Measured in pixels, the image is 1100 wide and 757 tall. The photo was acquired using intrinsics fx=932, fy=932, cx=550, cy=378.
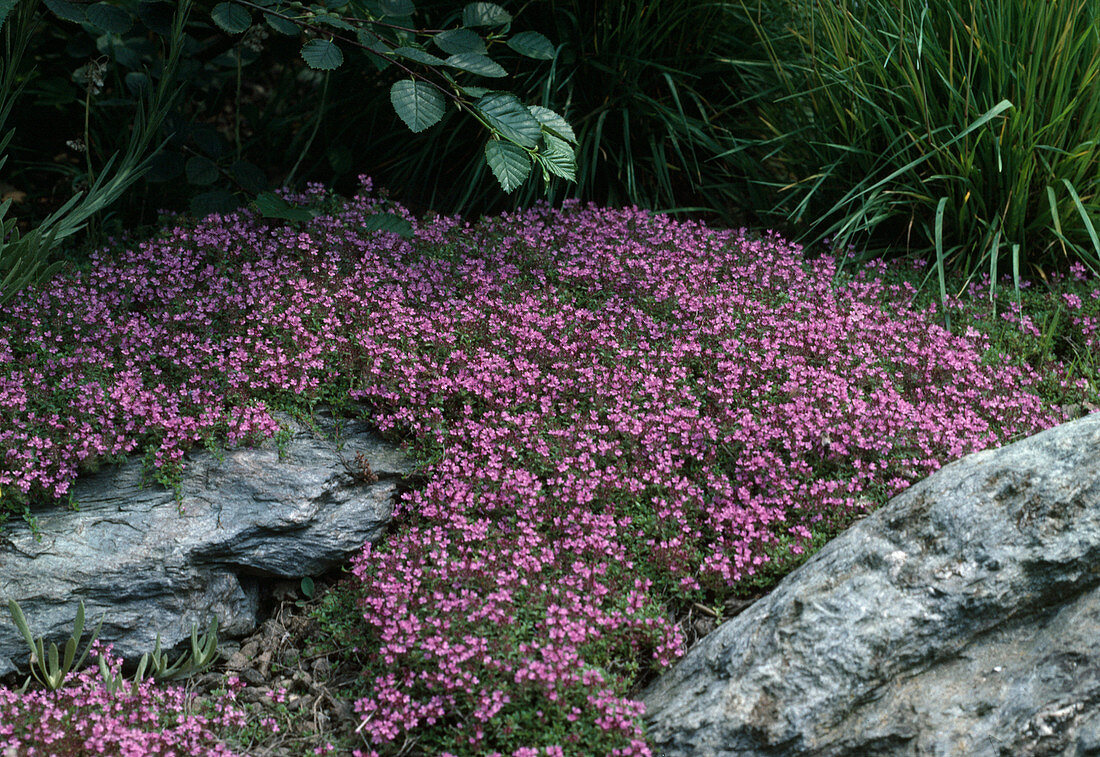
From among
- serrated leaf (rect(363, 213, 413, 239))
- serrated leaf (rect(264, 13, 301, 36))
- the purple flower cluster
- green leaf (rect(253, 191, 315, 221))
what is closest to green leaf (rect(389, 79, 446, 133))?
serrated leaf (rect(264, 13, 301, 36))

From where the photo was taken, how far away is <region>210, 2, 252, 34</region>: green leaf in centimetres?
424

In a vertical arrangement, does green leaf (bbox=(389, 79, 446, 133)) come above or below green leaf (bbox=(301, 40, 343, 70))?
below

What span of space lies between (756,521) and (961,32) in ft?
10.9

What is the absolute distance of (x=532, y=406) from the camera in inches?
159

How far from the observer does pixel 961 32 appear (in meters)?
5.20

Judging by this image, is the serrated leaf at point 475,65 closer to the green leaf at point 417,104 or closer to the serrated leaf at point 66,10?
the green leaf at point 417,104

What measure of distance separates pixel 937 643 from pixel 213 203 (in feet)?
13.4

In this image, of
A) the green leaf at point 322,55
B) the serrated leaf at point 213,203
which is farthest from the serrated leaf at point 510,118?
the serrated leaf at point 213,203

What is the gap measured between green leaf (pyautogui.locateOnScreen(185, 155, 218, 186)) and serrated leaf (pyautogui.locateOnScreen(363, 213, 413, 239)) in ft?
2.98

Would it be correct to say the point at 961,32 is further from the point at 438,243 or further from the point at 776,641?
the point at 776,641

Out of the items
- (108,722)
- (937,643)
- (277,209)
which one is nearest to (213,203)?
(277,209)

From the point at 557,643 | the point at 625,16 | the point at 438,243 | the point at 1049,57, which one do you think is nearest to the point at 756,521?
the point at 557,643

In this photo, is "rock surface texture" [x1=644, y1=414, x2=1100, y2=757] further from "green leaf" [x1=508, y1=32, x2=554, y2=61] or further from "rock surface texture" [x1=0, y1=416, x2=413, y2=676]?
"green leaf" [x1=508, y1=32, x2=554, y2=61]

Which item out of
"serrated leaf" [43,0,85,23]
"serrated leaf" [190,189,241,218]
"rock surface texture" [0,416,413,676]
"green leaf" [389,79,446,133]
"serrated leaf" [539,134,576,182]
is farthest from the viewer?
"serrated leaf" [190,189,241,218]
